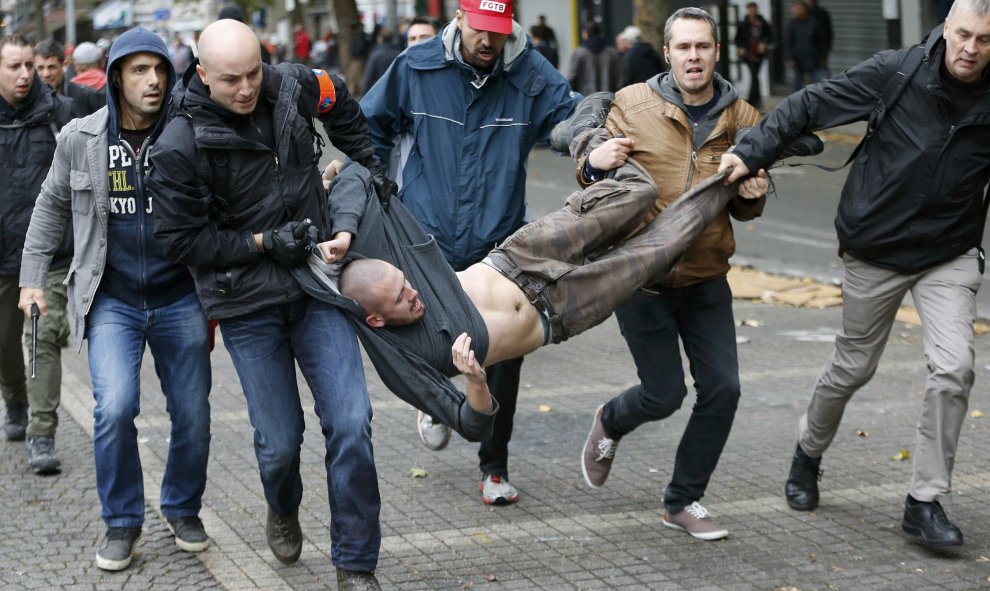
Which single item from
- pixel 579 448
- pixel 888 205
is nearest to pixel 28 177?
pixel 579 448

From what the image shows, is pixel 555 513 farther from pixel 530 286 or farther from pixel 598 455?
pixel 530 286

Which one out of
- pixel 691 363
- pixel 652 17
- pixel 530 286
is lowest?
pixel 691 363

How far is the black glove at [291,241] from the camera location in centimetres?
432

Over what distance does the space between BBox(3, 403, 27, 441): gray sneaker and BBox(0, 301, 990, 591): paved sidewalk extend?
0.06m

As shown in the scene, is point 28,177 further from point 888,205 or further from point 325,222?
point 888,205

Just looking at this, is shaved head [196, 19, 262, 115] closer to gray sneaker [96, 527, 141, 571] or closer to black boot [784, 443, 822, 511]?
gray sneaker [96, 527, 141, 571]

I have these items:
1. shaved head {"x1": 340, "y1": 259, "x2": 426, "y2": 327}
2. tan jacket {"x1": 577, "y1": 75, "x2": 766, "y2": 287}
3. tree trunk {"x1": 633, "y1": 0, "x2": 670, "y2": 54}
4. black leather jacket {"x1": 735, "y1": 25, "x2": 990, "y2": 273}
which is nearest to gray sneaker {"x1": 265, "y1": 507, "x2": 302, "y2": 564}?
shaved head {"x1": 340, "y1": 259, "x2": 426, "y2": 327}

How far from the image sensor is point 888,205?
5.00 m

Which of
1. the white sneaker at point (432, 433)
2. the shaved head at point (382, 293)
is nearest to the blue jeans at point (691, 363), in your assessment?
the white sneaker at point (432, 433)

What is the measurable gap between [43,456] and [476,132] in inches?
101

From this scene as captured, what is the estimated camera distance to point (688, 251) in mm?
5066

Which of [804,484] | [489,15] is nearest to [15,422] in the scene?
[489,15]

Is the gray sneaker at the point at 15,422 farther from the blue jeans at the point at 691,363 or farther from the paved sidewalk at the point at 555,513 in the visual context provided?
the blue jeans at the point at 691,363

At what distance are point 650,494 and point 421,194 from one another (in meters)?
1.63
